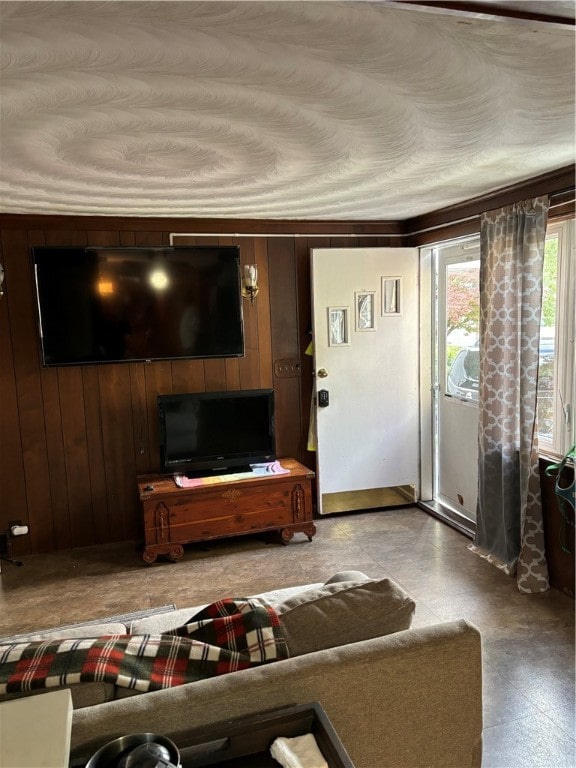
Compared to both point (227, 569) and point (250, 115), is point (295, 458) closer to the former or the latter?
point (227, 569)

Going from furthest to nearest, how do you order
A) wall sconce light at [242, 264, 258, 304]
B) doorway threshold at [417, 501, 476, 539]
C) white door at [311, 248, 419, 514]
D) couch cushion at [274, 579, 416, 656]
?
white door at [311, 248, 419, 514] → doorway threshold at [417, 501, 476, 539] → wall sconce light at [242, 264, 258, 304] → couch cushion at [274, 579, 416, 656]

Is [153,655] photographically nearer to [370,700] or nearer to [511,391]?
[370,700]

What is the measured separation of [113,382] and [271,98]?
105 inches

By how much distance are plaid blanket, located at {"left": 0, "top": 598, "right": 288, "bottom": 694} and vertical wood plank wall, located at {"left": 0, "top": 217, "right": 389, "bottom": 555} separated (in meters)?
2.67

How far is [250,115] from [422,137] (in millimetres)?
724

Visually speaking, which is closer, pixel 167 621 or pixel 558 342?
pixel 167 621

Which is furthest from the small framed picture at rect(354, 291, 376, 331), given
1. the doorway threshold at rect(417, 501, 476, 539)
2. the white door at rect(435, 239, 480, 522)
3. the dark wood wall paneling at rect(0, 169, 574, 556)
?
the doorway threshold at rect(417, 501, 476, 539)

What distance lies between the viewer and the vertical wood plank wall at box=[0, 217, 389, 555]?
3.79 m

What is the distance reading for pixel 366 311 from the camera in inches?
172

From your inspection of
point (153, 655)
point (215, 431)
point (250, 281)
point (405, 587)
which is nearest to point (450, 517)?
point (405, 587)

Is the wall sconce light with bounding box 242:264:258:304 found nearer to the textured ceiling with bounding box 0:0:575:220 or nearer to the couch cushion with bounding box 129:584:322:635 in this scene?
the textured ceiling with bounding box 0:0:575:220

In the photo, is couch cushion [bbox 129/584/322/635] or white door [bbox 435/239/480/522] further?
white door [bbox 435/239/480/522]

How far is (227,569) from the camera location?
11.9 feet

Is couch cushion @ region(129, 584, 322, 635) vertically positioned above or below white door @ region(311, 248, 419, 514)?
below
